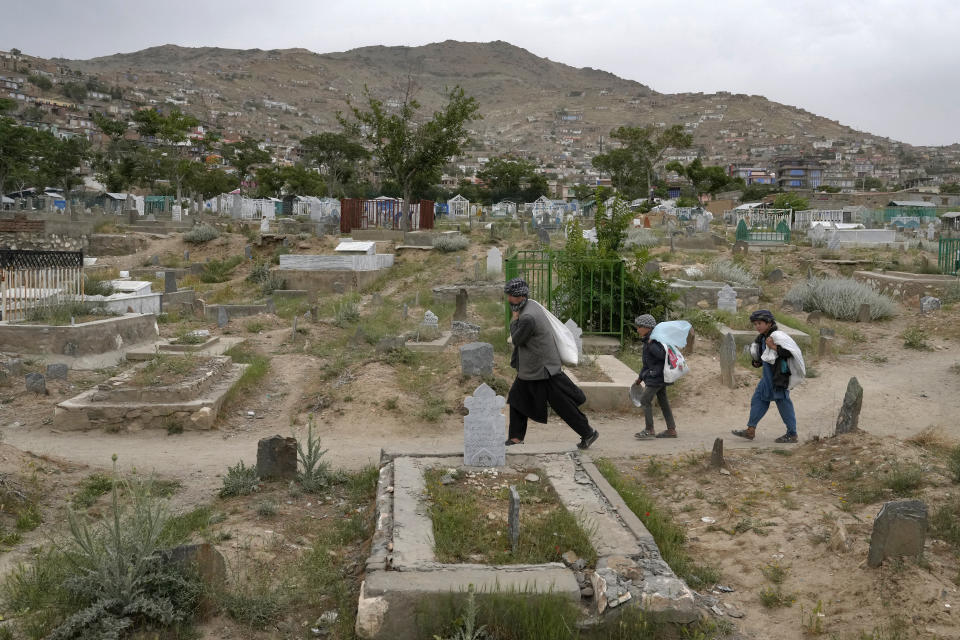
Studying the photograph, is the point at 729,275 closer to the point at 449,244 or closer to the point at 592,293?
the point at 592,293

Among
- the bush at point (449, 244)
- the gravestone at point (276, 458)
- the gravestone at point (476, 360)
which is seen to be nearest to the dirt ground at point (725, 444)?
the gravestone at point (476, 360)

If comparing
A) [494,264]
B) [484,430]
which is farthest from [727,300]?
[484,430]

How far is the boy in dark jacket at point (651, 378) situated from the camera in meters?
7.61

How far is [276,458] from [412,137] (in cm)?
2453

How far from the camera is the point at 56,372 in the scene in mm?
10242

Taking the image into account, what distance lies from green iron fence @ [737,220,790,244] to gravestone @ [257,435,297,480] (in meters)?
24.0

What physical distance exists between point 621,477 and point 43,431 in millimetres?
6708

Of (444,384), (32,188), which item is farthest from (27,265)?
(32,188)

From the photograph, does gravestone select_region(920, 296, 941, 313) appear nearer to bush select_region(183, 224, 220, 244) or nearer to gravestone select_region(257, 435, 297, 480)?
gravestone select_region(257, 435, 297, 480)

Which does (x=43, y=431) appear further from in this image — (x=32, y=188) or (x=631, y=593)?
(x=32, y=188)

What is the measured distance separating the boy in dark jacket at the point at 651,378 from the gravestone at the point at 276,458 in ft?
12.1

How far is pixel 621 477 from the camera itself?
6.45 meters

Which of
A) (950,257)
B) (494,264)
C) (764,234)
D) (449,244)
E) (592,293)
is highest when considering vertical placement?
(764,234)

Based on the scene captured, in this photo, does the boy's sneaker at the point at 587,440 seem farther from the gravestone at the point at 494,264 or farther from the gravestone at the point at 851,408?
the gravestone at the point at 494,264
